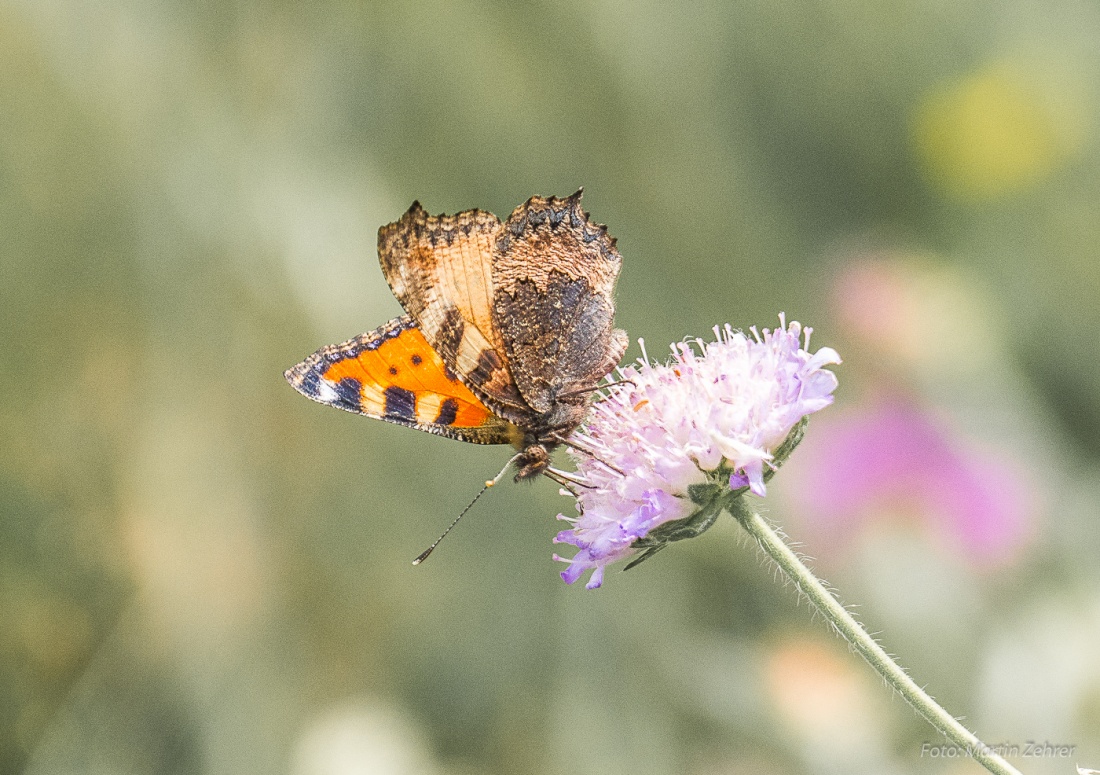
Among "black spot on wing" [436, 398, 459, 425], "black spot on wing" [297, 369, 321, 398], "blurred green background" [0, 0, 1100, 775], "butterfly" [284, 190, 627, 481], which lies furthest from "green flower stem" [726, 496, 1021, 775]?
"blurred green background" [0, 0, 1100, 775]

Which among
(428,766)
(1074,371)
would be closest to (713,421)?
(428,766)

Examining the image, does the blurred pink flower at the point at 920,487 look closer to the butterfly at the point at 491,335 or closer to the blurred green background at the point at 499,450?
the blurred green background at the point at 499,450

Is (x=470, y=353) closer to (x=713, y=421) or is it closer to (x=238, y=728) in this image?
(x=713, y=421)

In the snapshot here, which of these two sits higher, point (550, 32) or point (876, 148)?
point (876, 148)

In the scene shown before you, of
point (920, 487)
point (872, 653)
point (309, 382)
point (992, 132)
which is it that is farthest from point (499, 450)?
point (872, 653)

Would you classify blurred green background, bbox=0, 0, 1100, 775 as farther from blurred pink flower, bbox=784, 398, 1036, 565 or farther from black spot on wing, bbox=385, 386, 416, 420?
black spot on wing, bbox=385, 386, 416, 420

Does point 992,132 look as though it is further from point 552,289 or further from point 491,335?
point 491,335
